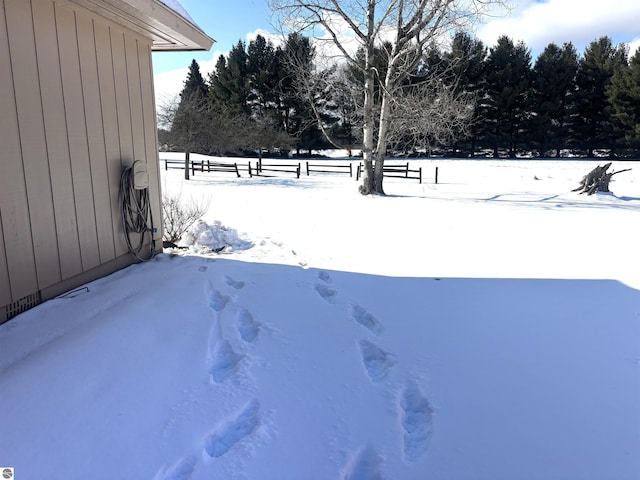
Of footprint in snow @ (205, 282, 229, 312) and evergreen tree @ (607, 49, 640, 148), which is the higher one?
evergreen tree @ (607, 49, 640, 148)

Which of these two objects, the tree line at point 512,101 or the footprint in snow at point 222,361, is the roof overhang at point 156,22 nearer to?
the footprint in snow at point 222,361

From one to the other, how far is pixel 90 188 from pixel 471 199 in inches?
426

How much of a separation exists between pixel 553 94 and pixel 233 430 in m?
39.3

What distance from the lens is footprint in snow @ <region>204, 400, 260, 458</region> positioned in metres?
1.88

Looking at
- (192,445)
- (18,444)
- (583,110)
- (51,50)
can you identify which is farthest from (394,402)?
(583,110)

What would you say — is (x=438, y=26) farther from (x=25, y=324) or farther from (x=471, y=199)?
(x=25, y=324)

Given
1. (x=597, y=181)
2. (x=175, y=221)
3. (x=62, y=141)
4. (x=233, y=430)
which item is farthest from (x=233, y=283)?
(x=597, y=181)

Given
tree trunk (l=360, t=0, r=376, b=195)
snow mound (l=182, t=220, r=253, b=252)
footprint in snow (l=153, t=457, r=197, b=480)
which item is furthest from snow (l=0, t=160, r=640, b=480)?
tree trunk (l=360, t=0, r=376, b=195)

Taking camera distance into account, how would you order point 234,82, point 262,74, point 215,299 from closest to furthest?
1. point 215,299
2. point 262,74
3. point 234,82

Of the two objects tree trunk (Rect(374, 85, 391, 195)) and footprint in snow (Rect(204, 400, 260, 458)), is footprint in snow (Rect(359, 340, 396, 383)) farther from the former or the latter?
tree trunk (Rect(374, 85, 391, 195))

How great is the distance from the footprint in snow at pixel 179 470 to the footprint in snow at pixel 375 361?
3.62 feet

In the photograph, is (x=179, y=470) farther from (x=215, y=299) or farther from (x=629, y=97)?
(x=629, y=97)

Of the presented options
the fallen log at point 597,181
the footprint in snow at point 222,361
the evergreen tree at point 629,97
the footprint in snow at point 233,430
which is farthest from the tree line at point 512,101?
the footprint in snow at point 233,430

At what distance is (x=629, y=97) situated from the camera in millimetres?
31500
